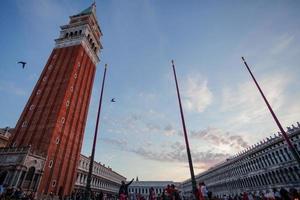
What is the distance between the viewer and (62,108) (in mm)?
31297

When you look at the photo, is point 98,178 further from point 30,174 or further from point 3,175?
point 3,175

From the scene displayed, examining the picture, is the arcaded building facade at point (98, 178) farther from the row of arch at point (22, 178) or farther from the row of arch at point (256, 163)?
the row of arch at point (256, 163)

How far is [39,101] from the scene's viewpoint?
3303 cm

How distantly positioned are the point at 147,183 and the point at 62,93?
9398 centimetres

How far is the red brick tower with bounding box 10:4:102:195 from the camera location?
27812 millimetres

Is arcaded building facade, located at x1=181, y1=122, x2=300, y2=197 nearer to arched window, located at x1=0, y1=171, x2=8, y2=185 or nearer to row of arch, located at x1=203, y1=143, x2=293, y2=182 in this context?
row of arch, located at x1=203, y1=143, x2=293, y2=182

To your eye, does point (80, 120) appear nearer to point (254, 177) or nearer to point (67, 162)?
point (67, 162)

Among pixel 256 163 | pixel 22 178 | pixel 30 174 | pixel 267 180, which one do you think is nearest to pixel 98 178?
pixel 30 174

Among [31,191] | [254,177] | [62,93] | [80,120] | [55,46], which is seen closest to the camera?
[31,191]

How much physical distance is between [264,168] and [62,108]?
52.0 m

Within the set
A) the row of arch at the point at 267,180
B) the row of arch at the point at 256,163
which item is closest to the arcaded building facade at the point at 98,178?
the row of arch at the point at 267,180

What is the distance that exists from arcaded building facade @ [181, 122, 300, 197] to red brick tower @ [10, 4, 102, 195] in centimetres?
4589

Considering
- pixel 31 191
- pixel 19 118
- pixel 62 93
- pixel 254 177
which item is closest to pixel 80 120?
pixel 62 93

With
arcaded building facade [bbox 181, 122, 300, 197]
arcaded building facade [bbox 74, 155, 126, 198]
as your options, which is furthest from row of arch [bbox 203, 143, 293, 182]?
arcaded building facade [bbox 74, 155, 126, 198]
